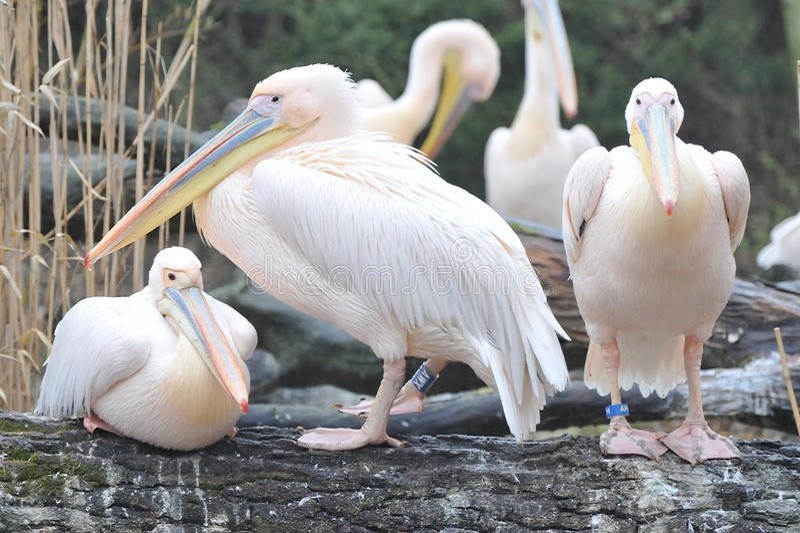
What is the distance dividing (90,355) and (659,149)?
1.76 meters

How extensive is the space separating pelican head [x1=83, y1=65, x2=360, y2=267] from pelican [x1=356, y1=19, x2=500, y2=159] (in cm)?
375

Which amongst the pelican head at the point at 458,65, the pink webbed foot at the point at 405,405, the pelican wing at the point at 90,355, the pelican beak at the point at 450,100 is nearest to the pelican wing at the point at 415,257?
the pink webbed foot at the point at 405,405

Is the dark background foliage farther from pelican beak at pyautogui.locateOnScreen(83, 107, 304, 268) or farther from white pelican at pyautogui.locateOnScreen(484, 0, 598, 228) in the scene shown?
pelican beak at pyautogui.locateOnScreen(83, 107, 304, 268)

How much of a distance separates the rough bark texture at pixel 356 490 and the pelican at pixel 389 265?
7.3 inches

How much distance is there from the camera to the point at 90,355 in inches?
146

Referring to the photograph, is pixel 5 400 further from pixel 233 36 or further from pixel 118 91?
pixel 233 36

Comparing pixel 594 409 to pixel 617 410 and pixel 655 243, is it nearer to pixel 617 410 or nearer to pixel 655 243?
pixel 617 410

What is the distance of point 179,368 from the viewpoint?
148 inches

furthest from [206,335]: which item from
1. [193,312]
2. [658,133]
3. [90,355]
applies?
[658,133]

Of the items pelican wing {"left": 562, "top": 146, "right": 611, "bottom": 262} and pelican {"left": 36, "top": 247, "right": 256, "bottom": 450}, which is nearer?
pelican {"left": 36, "top": 247, "right": 256, "bottom": 450}

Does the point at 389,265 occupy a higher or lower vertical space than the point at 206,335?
higher

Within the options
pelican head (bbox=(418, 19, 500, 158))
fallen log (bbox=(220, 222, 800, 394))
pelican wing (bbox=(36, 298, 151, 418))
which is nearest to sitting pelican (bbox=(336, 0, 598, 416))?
pelican head (bbox=(418, 19, 500, 158))

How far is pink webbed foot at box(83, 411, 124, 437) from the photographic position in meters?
3.78

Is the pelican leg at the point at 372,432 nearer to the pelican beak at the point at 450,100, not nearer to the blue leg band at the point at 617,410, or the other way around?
the blue leg band at the point at 617,410
